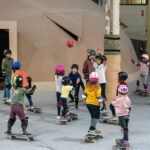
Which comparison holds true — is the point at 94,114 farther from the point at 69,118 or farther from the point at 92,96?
the point at 69,118

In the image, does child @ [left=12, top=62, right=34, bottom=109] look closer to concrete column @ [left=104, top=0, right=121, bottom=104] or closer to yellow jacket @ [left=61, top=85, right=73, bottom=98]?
yellow jacket @ [left=61, top=85, right=73, bottom=98]

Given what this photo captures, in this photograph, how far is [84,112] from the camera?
13.8 metres

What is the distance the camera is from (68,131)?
11.2 metres

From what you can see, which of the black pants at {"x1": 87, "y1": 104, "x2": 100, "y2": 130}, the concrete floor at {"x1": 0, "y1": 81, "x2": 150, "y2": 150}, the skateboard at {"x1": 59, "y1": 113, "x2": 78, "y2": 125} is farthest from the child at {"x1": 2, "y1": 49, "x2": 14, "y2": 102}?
the black pants at {"x1": 87, "y1": 104, "x2": 100, "y2": 130}

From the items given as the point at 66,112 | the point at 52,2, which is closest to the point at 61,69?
the point at 66,112

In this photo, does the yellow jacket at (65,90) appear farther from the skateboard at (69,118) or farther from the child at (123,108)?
the child at (123,108)

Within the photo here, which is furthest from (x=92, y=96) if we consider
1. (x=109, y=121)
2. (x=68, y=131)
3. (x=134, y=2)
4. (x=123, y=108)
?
(x=134, y=2)

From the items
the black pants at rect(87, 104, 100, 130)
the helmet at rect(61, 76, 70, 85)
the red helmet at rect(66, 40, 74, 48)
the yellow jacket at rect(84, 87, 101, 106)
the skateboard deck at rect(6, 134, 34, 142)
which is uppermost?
the red helmet at rect(66, 40, 74, 48)

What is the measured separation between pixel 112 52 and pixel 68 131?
4.27m

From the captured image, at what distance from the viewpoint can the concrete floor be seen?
9781mm

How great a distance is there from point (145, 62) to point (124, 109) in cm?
796

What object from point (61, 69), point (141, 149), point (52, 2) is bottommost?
point (141, 149)

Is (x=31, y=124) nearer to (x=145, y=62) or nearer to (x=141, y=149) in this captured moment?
(x=141, y=149)

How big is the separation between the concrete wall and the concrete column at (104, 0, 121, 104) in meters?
18.7
